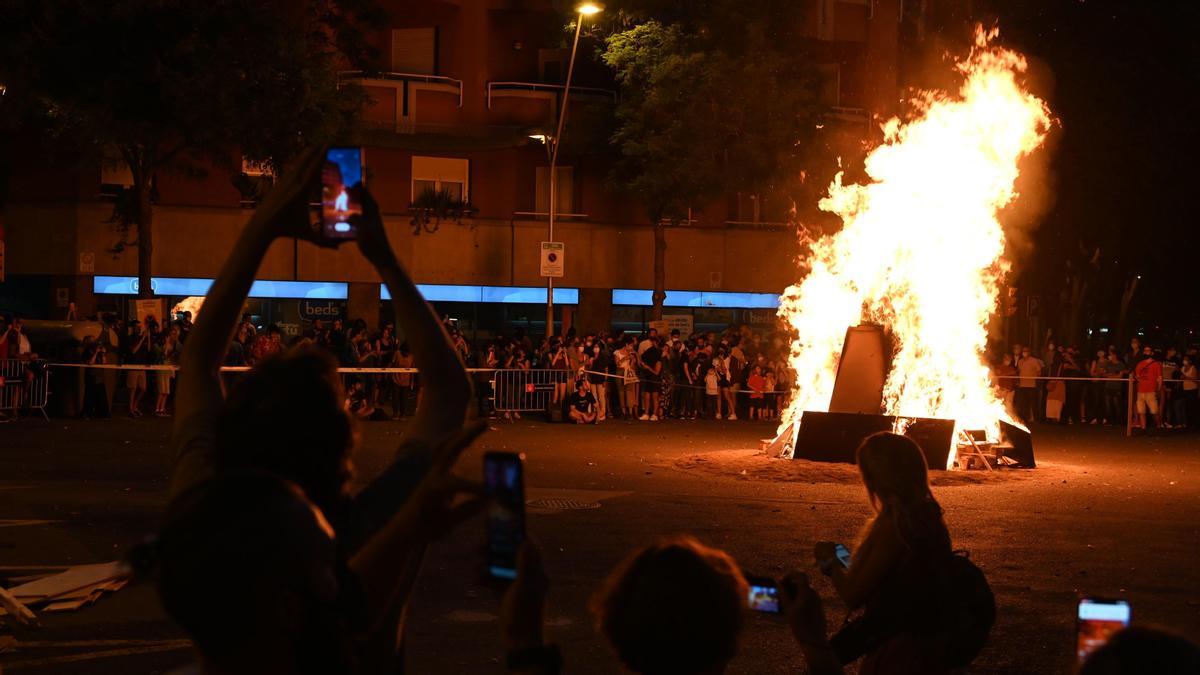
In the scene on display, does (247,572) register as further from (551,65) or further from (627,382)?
(551,65)

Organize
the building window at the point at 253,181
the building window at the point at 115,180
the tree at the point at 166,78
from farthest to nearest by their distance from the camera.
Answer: the building window at the point at 115,180, the building window at the point at 253,181, the tree at the point at 166,78

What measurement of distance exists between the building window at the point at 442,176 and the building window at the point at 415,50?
2706 millimetres

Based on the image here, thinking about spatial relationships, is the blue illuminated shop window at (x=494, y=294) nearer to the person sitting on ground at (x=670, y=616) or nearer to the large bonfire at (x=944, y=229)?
the large bonfire at (x=944, y=229)

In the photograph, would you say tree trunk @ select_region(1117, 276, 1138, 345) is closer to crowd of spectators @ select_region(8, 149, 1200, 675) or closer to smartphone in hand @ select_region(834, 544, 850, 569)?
smartphone in hand @ select_region(834, 544, 850, 569)

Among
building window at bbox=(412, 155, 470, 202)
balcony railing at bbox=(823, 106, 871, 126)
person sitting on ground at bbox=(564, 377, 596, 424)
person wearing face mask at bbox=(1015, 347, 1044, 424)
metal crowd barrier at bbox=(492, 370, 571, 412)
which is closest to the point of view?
person sitting on ground at bbox=(564, 377, 596, 424)

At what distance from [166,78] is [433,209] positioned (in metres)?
12.8

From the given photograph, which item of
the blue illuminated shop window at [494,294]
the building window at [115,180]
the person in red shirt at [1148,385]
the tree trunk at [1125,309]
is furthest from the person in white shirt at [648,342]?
the tree trunk at [1125,309]

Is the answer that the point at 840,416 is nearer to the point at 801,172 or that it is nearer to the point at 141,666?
the point at 141,666

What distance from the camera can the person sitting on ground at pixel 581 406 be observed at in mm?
25594

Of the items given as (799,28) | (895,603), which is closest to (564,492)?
(895,603)

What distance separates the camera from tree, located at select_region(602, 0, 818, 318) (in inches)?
1352

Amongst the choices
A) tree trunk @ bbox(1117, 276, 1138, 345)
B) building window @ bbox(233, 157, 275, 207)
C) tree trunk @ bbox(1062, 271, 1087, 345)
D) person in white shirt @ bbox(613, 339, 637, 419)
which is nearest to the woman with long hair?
person in white shirt @ bbox(613, 339, 637, 419)

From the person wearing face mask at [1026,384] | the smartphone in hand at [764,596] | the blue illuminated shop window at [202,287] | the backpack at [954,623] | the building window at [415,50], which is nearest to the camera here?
the smartphone in hand at [764,596]

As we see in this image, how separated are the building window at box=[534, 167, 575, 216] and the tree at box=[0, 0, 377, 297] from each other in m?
11.0
